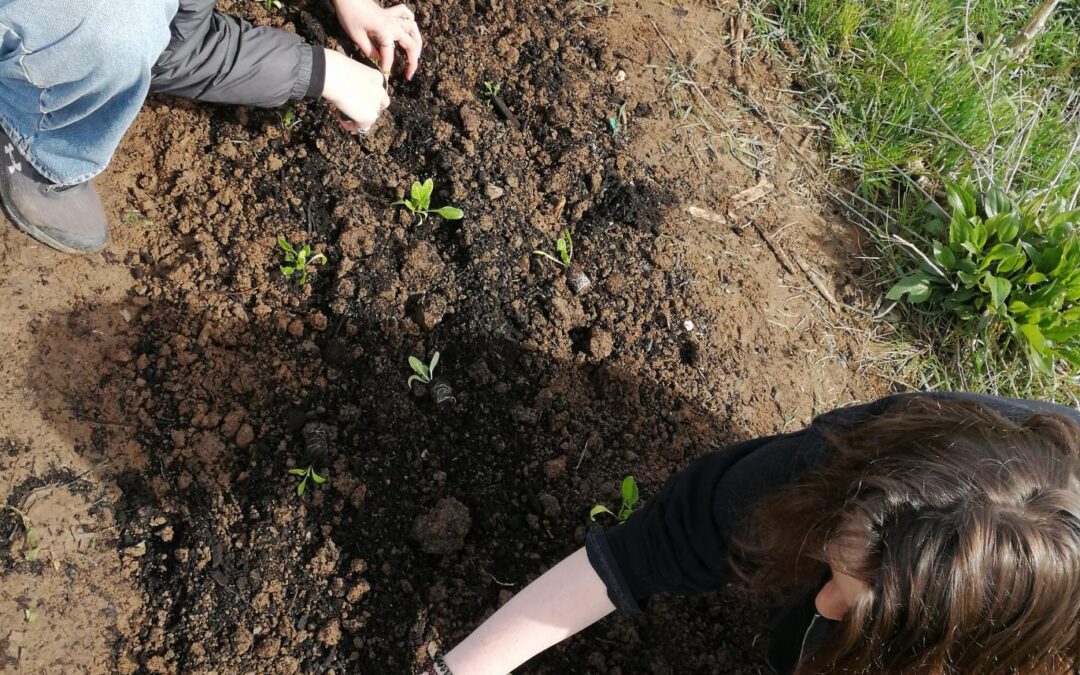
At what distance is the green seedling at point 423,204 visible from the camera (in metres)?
2.36

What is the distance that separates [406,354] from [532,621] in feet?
2.78

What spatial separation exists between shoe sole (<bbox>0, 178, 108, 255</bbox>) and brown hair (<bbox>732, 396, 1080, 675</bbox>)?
6.03 ft

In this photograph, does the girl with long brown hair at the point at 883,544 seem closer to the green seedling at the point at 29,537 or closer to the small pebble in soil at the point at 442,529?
the small pebble in soil at the point at 442,529

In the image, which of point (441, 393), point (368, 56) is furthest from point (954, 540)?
point (368, 56)

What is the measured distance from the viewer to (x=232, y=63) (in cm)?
214

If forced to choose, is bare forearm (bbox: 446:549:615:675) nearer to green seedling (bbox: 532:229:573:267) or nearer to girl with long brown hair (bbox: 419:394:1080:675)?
girl with long brown hair (bbox: 419:394:1080:675)

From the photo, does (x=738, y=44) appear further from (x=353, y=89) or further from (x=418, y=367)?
(x=418, y=367)

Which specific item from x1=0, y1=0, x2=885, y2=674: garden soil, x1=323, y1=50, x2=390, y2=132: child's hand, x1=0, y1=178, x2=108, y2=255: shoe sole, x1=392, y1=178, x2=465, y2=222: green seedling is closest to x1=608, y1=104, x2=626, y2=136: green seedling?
x1=0, y1=0, x2=885, y2=674: garden soil

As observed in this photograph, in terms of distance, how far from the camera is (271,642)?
6.44ft

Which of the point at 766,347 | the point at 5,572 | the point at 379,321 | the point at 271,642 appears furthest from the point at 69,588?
the point at 766,347

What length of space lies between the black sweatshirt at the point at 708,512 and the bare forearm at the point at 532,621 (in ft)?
0.14

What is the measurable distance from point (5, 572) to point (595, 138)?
74.2 inches

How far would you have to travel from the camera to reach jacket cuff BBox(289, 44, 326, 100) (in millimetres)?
2223

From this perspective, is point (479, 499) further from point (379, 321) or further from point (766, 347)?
point (766, 347)
